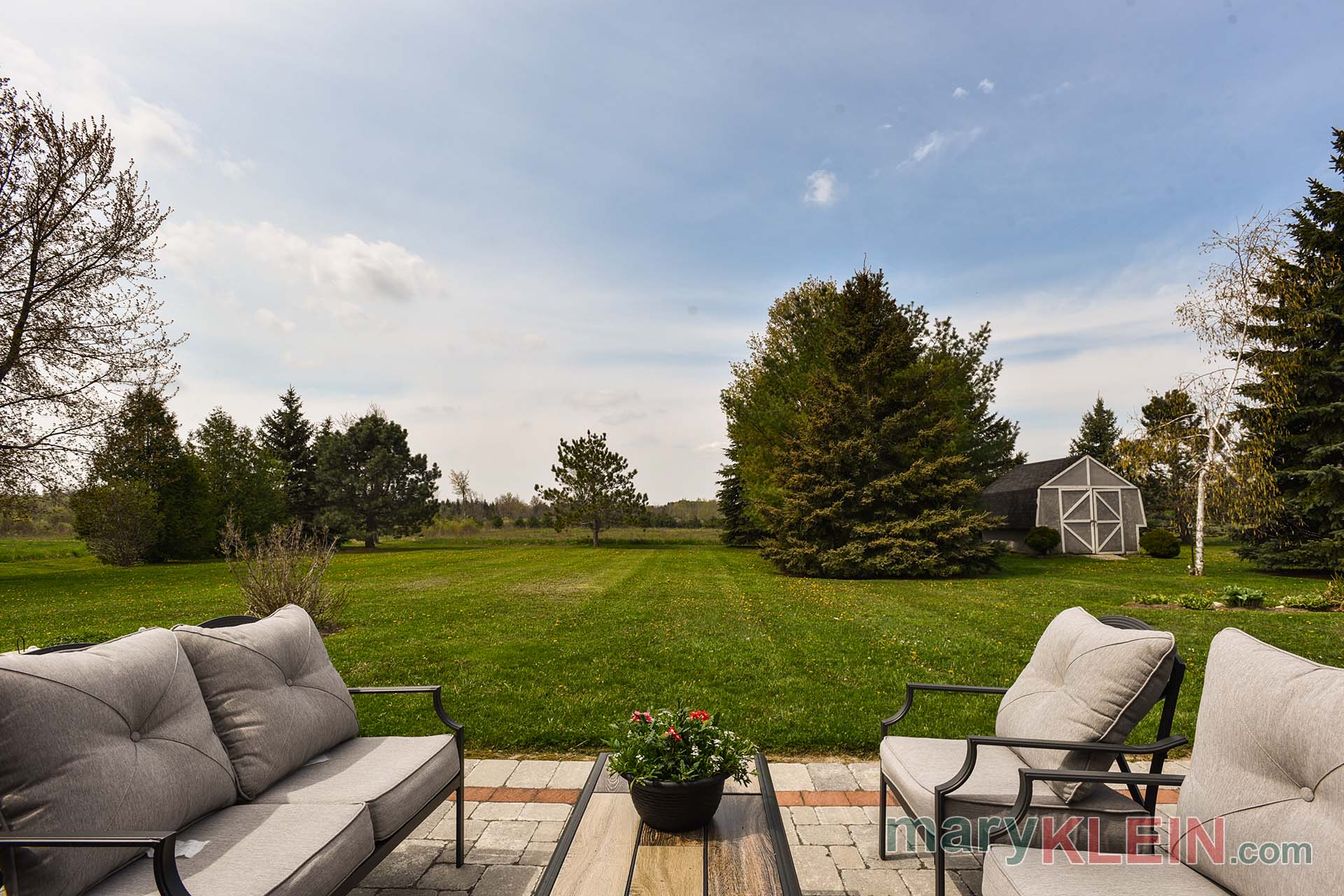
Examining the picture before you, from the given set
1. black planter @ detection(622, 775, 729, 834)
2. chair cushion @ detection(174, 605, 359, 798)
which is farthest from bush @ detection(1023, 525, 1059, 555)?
chair cushion @ detection(174, 605, 359, 798)

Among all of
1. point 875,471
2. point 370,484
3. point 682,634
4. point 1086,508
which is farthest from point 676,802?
point 370,484

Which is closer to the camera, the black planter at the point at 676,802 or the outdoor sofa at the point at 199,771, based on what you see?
the outdoor sofa at the point at 199,771

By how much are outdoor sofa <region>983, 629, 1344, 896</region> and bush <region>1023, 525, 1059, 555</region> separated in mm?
24901

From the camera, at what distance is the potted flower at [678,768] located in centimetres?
222

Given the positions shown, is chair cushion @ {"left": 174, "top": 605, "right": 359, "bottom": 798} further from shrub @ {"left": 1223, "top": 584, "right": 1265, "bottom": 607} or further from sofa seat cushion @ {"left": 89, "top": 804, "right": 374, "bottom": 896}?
shrub @ {"left": 1223, "top": 584, "right": 1265, "bottom": 607}

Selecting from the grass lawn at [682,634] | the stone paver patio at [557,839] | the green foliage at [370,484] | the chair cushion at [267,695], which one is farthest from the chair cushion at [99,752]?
the green foliage at [370,484]

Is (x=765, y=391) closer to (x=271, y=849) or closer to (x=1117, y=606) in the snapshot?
(x=1117, y=606)

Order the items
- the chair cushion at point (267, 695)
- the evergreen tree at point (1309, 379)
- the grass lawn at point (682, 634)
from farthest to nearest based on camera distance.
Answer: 1. the evergreen tree at point (1309, 379)
2. the grass lawn at point (682, 634)
3. the chair cushion at point (267, 695)

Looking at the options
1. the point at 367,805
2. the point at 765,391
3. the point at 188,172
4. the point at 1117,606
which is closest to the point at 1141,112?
the point at 1117,606

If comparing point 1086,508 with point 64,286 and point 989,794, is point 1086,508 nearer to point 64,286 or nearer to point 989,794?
point 989,794

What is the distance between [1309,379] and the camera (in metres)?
15.5

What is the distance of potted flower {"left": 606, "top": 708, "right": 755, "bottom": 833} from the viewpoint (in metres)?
2.22

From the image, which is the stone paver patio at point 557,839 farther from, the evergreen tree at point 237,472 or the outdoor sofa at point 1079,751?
the evergreen tree at point 237,472

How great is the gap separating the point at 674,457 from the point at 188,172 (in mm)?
24610
